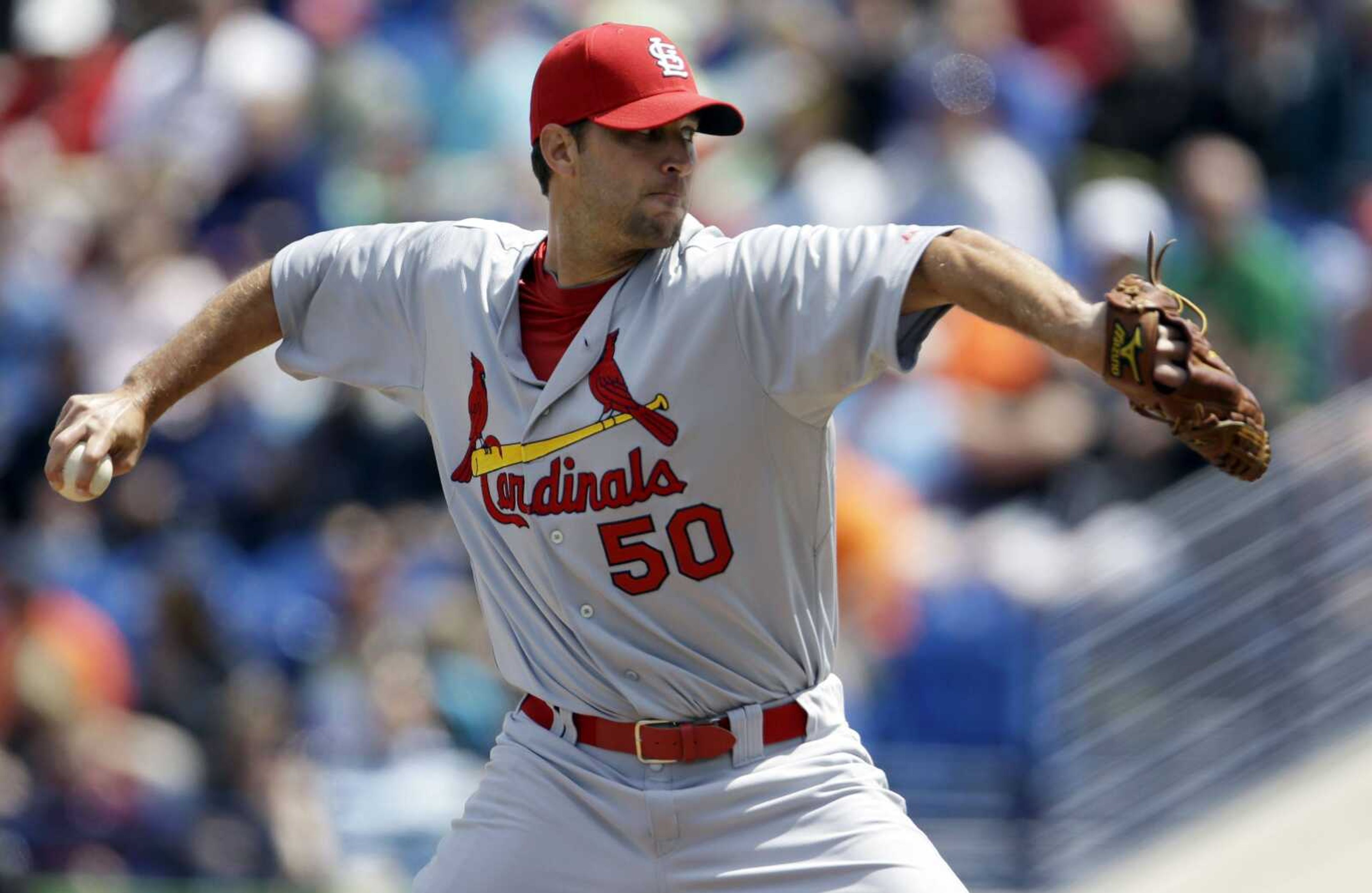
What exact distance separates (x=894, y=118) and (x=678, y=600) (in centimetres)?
537

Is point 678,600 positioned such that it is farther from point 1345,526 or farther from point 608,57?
point 1345,526

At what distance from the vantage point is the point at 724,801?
3.48 metres

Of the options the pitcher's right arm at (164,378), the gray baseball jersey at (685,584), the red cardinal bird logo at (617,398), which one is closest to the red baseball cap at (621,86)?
the gray baseball jersey at (685,584)

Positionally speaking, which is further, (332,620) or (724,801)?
(332,620)

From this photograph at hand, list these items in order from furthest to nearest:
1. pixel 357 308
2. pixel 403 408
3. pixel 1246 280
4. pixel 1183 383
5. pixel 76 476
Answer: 1. pixel 403 408
2. pixel 1246 280
3. pixel 357 308
4. pixel 76 476
5. pixel 1183 383

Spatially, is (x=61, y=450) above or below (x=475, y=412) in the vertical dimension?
above

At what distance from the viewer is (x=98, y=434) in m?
3.51

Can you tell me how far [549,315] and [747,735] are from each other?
2.87 ft

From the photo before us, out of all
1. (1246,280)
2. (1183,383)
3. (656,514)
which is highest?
(1183,383)

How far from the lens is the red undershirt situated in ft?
12.1

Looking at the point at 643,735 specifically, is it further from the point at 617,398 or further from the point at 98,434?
the point at 98,434

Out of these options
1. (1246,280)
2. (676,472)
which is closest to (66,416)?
(676,472)

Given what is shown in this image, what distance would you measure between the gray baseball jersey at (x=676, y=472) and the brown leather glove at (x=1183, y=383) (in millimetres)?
445

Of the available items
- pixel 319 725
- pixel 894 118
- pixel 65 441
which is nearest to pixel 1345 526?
pixel 894 118
